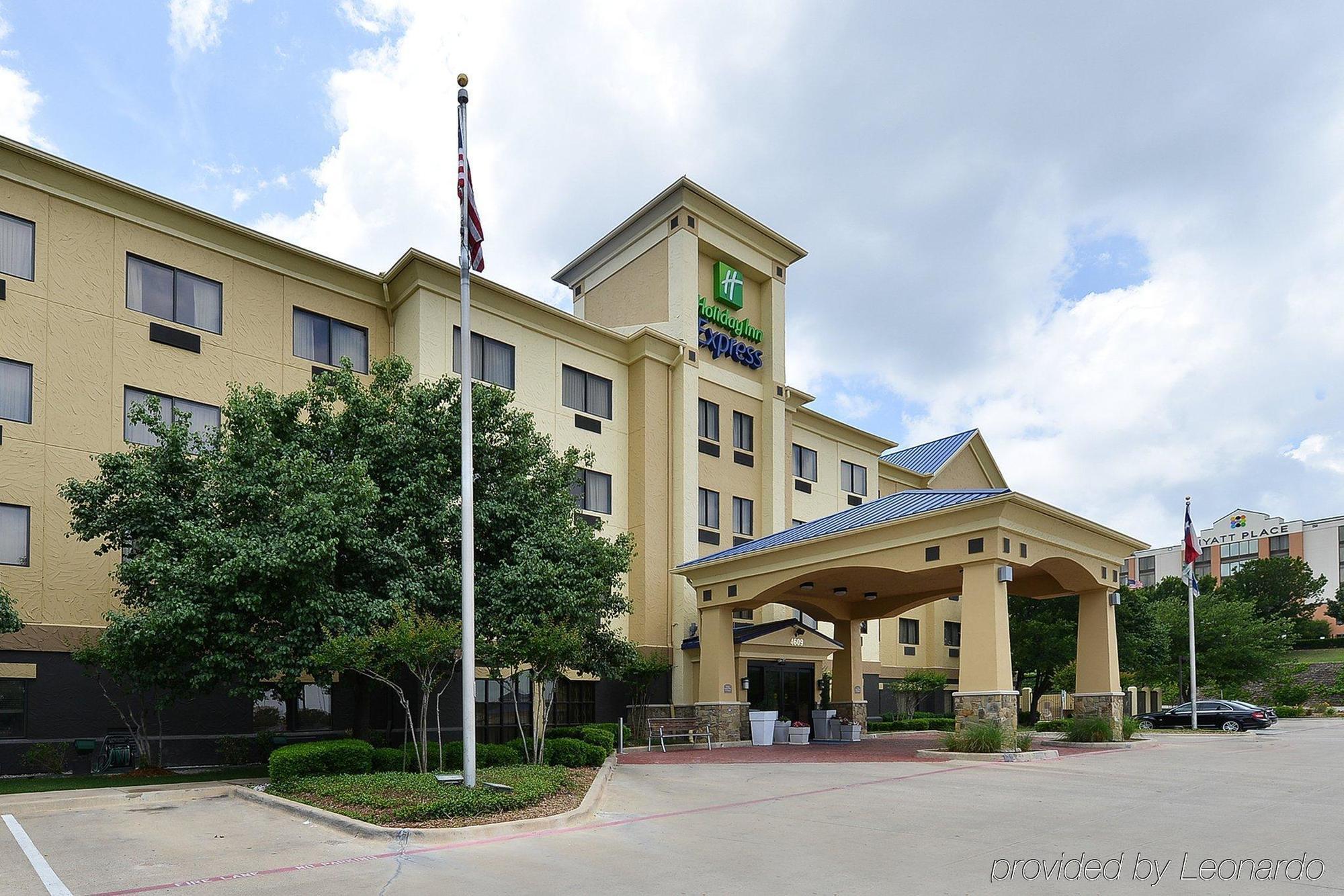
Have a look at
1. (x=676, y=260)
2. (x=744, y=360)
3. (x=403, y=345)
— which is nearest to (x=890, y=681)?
(x=744, y=360)

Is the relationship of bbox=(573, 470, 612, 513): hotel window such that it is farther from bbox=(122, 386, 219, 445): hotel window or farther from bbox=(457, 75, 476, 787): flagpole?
bbox=(457, 75, 476, 787): flagpole

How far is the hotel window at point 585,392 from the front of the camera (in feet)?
102

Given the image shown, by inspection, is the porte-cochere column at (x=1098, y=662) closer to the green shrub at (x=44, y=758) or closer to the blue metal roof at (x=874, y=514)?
the blue metal roof at (x=874, y=514)

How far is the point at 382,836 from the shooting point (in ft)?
40.1

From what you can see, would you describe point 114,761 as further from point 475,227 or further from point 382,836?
point 475,227

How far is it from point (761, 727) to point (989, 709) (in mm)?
9100

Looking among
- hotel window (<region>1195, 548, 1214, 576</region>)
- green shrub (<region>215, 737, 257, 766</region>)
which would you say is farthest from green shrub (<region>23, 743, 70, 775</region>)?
hotel window (<region>1195, 548, 1214, 576</region>)

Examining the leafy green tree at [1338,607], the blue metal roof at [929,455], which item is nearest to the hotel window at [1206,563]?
the leafy green tree at [1338,607]

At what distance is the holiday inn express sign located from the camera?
34.8 m

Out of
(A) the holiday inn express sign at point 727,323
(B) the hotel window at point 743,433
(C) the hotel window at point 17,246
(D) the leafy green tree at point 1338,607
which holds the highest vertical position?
(A) the holiday inn express sign at point 727,323

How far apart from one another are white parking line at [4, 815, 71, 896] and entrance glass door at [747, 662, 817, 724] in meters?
22.5

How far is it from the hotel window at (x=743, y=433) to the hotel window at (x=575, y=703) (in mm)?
10433

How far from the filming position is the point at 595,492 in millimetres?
31297

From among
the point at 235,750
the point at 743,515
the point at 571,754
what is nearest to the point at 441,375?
the point at 235,750
